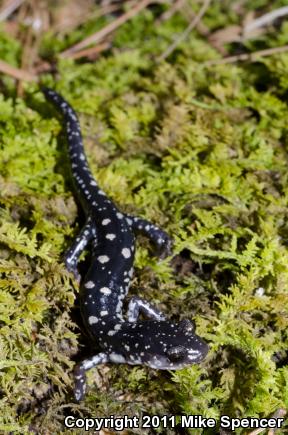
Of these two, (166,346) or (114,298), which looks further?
(114,298)

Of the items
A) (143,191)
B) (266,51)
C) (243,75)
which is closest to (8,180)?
(143,191)

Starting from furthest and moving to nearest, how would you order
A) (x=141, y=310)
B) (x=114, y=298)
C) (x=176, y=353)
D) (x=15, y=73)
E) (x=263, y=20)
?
(x=263, y=20) → (x=15, y=73) → (x=114, y=298) → (x=141, y=310) → (x=176, y=353)

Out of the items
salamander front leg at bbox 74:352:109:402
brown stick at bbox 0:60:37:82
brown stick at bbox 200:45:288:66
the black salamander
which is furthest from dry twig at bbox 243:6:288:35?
salamander front leg at bbox 74:352:109:402

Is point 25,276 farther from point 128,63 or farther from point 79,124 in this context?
point 128,63

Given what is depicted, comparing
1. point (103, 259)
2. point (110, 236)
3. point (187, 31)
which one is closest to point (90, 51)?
point (187, 31)

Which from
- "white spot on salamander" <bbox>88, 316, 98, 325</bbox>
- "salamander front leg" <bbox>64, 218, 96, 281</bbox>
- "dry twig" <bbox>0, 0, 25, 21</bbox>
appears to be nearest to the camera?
"white spot on salamander" <bbox>88, 316, 98, 325</bbox>

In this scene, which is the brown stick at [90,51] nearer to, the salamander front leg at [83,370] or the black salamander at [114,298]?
the black salamander at [114,298]

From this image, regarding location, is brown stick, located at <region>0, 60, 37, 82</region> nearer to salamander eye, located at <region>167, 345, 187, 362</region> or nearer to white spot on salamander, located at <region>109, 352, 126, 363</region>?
white spot on salamander, located at <region>109, 352, 126, 363</region>

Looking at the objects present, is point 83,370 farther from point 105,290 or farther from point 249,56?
point 249,56
